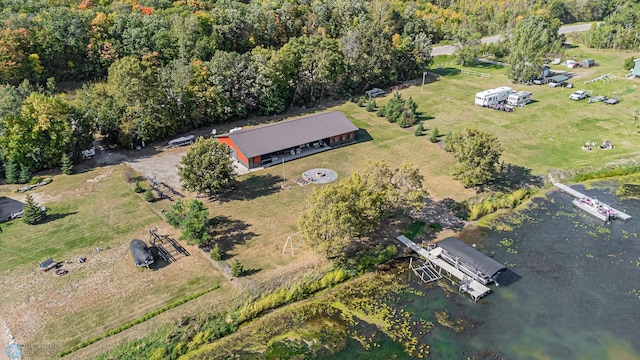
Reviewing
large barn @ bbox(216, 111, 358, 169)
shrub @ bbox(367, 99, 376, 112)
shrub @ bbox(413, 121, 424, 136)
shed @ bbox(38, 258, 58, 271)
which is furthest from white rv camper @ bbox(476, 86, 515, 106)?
shed @ bbox(38, 258, 58, 271)

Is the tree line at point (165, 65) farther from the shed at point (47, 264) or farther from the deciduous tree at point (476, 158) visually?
the deciduous tree at point (476, 158)

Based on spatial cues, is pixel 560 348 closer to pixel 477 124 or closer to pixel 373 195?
pixel 373 195

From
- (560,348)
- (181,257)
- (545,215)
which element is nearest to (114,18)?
(181,257)

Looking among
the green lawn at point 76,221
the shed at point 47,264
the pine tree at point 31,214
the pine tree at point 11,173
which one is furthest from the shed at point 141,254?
the pine tree at point 11,173

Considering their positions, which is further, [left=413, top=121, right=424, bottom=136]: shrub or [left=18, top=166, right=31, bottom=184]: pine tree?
[left=413, top=121, right=424, bottom=136]: shrub

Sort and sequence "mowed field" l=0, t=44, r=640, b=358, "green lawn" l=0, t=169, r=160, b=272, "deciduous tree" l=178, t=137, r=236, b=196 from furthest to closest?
"deciduous tree" l=178, t=137, r=236, b=196 → "green lawn" l=0, t=169, r=160, b=272 → "mowed field" l=0, t=44, r=640, b=358

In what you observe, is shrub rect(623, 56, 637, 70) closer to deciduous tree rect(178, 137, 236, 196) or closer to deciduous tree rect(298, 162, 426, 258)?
deciduous tree rect(298, 162, 426, 258)

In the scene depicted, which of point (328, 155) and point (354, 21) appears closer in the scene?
point (328, 155)
